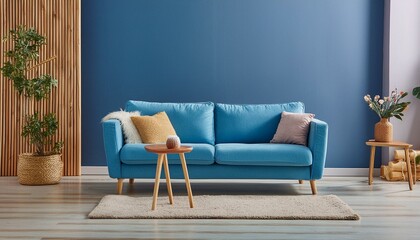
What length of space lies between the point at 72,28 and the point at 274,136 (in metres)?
2.66

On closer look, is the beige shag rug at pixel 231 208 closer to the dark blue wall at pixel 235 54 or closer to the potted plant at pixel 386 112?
the potted plant at pixel 386 112

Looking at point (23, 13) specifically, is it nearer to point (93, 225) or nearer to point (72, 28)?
point (72, 28)

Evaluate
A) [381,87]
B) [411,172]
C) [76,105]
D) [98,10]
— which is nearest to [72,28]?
[98,10]

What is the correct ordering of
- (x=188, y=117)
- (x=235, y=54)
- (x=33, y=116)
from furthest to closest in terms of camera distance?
1. (x=235, y=54)
2. (x=33, y=116)
3. (x=188, y=117)

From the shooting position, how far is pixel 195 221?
423 cm

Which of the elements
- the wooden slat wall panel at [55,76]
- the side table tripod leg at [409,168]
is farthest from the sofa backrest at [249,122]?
the wooden slat wall panel at [55,76]

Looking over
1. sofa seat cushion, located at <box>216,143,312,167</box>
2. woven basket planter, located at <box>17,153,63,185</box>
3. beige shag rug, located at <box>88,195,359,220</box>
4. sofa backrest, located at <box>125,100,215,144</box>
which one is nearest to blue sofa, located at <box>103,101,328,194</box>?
sofa seat cushion, located at <box>216,143,312,167</box>

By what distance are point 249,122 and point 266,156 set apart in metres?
0.81

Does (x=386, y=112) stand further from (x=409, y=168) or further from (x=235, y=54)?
(x=235, y=54)

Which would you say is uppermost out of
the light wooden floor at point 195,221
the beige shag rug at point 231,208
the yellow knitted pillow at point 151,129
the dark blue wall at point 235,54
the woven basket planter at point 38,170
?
the dark blue wall at point 235,54

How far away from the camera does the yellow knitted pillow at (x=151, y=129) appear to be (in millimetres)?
5543

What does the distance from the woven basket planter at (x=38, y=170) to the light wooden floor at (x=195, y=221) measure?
117mm

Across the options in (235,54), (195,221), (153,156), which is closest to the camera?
(195,221)

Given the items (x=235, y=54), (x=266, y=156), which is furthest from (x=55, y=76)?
(x=266, y=156)
